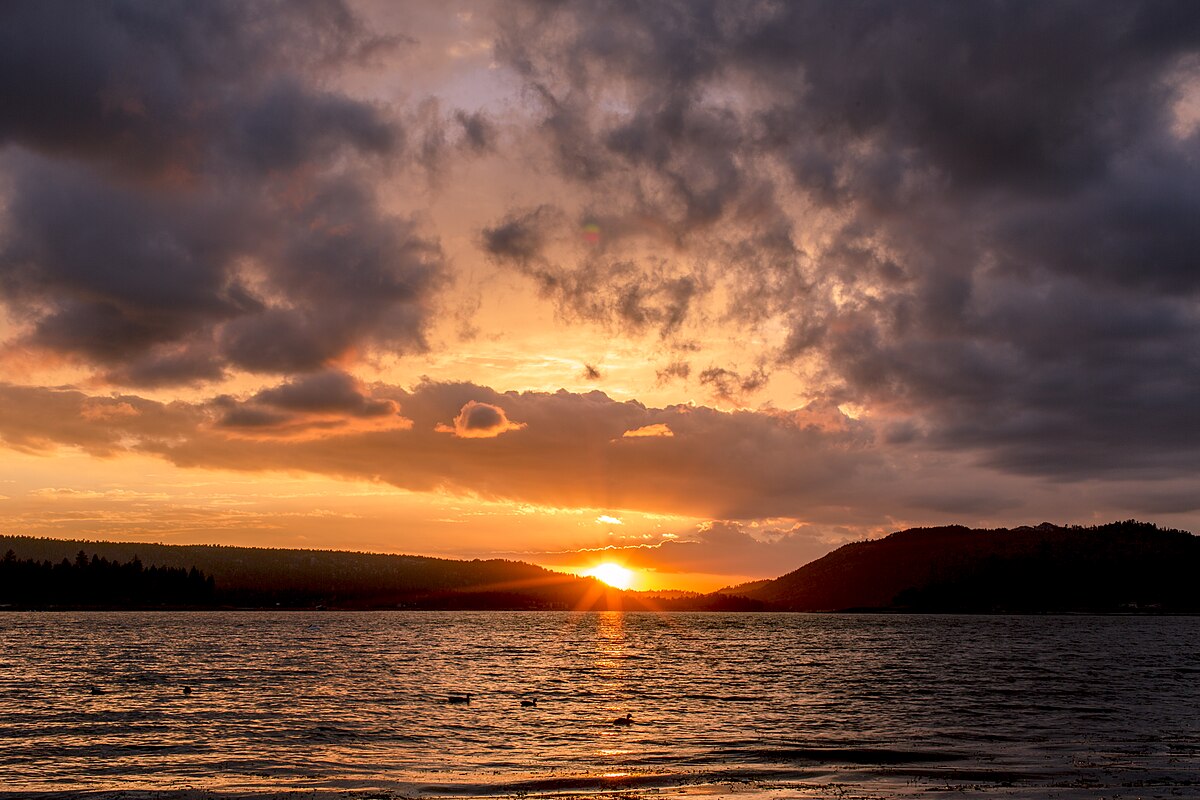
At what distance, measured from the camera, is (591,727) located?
6738 centimetres

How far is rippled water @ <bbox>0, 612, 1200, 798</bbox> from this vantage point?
47.3 m

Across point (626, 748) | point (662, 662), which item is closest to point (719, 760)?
point (626, 748)

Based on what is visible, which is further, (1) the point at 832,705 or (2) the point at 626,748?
(1) the point at 832,705

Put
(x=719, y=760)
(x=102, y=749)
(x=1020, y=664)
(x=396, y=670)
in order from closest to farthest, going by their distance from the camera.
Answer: (x=719, y=760) < (x=102, y=749) < (x=396, y=670) < (x=1020, y=664)

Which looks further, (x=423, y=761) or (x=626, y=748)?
(x=626, y=748)

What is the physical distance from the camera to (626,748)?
57.8 metres

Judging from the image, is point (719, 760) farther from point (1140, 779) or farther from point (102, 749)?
point (102, 749)

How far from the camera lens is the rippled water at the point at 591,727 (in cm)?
4734

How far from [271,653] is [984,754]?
121375 millimetres

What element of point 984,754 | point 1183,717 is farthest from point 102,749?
point 1183,717

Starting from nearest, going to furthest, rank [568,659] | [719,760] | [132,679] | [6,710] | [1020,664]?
[719,760]
[6,710]
[132,679]
[1020,664]
[568,659]

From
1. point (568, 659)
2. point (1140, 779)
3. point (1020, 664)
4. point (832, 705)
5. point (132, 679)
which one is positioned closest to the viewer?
point (1140, 779)

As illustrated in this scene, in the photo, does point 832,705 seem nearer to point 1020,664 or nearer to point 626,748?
point 626,748

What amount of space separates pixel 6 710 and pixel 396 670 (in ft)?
164
